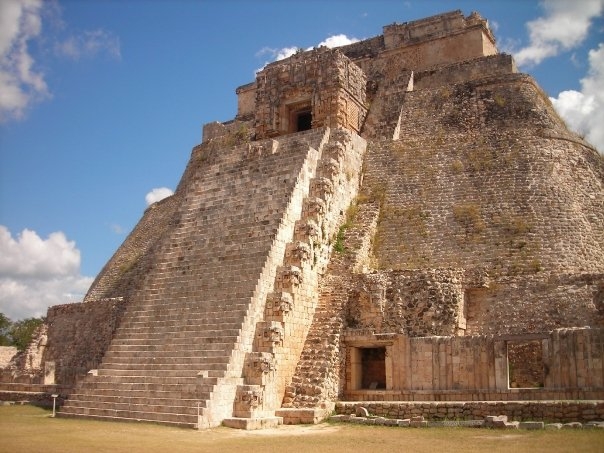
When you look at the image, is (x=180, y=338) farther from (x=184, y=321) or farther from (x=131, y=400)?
(x=131, y=400)

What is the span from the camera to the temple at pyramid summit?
1339 cm

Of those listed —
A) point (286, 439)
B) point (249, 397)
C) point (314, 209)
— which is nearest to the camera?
point (286, 439)

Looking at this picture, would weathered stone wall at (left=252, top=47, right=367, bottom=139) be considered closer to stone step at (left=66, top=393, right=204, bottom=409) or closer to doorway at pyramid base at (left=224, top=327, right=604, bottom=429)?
doorway at pyramid base at (left=224, top=327, right=604, bottom=429)

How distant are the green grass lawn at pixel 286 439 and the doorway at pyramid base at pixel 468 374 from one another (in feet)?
3.53

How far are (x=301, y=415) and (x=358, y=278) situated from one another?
12.6 feet

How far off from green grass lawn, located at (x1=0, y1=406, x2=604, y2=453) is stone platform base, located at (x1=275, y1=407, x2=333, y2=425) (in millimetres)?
310

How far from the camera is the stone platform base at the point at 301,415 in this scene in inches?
515

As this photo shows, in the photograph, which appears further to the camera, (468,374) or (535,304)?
(535,304)

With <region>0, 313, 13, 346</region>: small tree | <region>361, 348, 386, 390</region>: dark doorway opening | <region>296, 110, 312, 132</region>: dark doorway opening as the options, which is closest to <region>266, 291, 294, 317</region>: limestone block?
<region>361, 348, 386, 390</region>: dark doorway opening

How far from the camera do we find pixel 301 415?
13.2 meters

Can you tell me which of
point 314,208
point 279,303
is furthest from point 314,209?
point 279,303

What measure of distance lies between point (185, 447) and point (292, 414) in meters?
3.72

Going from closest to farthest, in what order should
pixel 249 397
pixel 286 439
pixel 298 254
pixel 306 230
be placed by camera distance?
pixel 286 439, pixel 249 397, pixel 298 254, pixel 306 230

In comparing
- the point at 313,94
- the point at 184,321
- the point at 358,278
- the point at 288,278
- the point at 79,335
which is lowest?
the point at 79,335
